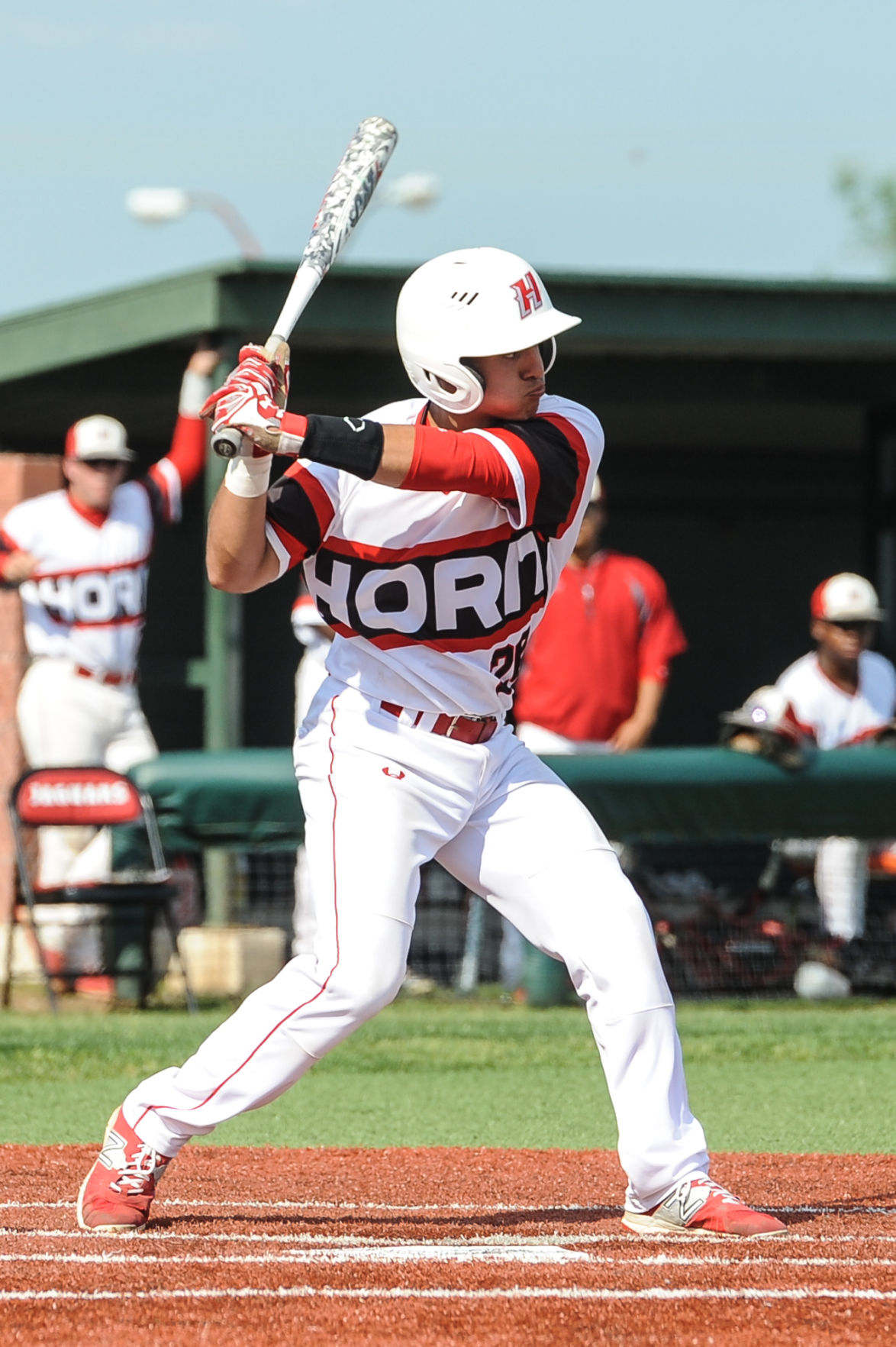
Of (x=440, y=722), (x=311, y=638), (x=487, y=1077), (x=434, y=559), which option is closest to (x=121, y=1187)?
(x=440, y=722)

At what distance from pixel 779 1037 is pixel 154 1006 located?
2629mm

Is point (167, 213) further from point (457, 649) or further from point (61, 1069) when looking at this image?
point (457, 649)

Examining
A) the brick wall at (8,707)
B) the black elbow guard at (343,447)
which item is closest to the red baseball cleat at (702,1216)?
the black elbow guard at (343,447)

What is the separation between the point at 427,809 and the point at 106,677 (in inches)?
196

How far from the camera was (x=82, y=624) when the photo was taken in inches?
345

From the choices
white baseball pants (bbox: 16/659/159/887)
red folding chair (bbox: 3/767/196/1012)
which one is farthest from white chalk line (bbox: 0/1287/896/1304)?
white baseball pants (bbox: 16/659/159/887)

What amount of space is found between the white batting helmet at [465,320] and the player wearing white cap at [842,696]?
507 centimetres

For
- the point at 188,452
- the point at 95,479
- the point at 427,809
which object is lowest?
the point at 427,809

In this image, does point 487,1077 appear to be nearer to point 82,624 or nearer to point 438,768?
point 438,768

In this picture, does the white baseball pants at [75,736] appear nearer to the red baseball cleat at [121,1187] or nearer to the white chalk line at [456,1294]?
the red baseball cleat at [121,1187]

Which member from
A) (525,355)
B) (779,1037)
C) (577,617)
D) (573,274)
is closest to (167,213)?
(573,274)

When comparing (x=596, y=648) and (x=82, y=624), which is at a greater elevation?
(x=82, y=624)

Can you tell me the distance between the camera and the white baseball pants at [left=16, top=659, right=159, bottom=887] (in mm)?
8680

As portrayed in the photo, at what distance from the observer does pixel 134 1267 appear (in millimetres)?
3510
